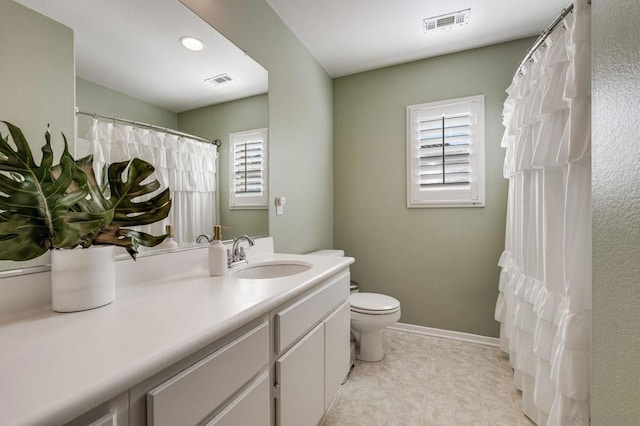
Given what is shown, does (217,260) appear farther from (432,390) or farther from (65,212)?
(432,390)

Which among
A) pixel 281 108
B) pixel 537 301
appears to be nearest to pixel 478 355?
pixel 537 301

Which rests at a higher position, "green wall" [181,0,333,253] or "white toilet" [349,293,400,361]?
"green wall" [181,0,333,253]

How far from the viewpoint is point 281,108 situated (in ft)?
6.68

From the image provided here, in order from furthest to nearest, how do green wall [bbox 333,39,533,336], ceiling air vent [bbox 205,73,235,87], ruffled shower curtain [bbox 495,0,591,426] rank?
1. green wall [bbox 333,39,533,336]
2. ceiling air vent [bbox 205,73,235,87]
3. ruffled shower curtain [bbox 495,0,591,426]

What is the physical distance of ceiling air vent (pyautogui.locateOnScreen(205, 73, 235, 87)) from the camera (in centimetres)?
149

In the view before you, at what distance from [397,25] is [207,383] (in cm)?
249

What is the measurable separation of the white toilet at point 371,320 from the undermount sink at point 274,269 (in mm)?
736

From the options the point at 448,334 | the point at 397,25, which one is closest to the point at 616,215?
the point at 397,25

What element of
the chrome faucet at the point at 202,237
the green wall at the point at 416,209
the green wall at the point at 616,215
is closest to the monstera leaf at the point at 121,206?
the chrome faucet at the point at 202,237

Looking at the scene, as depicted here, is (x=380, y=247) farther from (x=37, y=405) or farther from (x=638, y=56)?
(x=37, y=405)

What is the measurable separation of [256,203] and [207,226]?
40 cm

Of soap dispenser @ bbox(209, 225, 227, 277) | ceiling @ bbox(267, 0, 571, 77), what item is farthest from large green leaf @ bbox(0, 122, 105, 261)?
ceiling @ bbox(267, 0, 571, 77)

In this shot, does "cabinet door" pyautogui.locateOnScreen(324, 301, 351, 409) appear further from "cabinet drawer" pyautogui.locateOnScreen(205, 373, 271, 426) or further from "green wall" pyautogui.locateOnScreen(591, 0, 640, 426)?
"green wall" pyautogui.locateOnScreen(591, 0, 640, 426)

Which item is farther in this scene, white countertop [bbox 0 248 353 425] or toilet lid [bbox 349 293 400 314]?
toilet lid [bbox 349 293 400 314]
